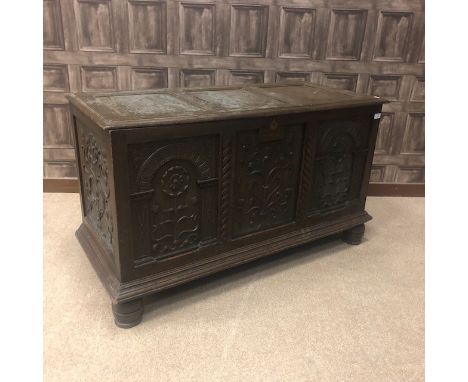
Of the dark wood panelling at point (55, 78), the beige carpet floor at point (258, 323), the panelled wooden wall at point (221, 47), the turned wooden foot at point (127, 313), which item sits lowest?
the beige carpet floor at point (258, 323)

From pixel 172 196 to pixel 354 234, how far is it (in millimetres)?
1258

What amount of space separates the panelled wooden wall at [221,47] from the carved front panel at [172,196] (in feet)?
3.53

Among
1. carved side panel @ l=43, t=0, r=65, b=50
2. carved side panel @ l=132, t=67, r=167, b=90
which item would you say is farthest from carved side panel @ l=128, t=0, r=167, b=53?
carved side panel @ l=43, t=0, r=65, b=50

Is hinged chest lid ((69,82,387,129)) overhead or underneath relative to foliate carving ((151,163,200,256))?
overhead

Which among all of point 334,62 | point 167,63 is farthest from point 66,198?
point 334,62

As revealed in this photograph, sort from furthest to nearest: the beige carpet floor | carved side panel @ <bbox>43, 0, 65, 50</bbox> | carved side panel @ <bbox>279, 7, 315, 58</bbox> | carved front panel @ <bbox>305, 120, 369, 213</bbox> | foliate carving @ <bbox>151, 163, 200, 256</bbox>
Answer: carved side panel @ <bbox>279, 7, 315, 58</bbox>
carved side panel @ <bbox>43, 0, 65, 50</bbox>
carved front panel @ <bbox>305, 120, 369, 213</bbox>
foliate carving @ <bbox>151, 163, 200, 256</bbox>
the beige carpet floor

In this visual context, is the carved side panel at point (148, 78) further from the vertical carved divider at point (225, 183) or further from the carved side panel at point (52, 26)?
the vertical carved divider at point (225, 183)

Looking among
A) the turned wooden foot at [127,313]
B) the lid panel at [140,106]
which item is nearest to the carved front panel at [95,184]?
the lid panel at [140,106]

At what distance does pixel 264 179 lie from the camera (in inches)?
82.6

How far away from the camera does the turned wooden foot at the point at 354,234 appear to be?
257 cm

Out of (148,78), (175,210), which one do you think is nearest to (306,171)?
(175,210)

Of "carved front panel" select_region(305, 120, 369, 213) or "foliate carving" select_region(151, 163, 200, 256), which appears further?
"carved front panel" select_region(305, 120, 369, 213)

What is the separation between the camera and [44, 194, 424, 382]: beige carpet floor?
167 centimetres

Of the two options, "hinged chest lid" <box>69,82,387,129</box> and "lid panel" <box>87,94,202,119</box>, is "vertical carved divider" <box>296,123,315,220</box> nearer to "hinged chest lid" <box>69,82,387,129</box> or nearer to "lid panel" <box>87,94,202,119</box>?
"hinged chest lid" <box>69,82,387,129</box>
